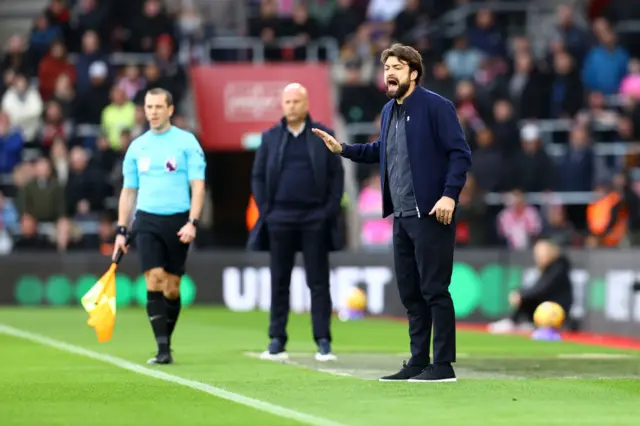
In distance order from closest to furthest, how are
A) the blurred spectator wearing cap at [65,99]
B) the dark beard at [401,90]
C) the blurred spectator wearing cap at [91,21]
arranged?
the dark beard at [401,90] → the blurred spectator wearing cap at [65,99] → the blurred spectator wearing cap at [91,21]

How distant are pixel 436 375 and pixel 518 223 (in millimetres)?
12286

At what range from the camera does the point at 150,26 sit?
2914 cm

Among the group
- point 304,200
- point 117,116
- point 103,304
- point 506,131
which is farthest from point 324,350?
point 117,116

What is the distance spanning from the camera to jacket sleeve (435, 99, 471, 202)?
11867 millimetres

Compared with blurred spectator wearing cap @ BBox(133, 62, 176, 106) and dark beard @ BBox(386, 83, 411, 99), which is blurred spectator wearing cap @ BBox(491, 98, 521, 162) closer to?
blurred spectator wearing cap @ BBox(133, 62, 176, 106)

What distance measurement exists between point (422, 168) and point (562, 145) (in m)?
15.1

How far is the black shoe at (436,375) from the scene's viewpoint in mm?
12047

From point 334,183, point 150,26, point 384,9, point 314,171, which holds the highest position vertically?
point 384,9

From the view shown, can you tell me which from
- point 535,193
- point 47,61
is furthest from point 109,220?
point 535,193

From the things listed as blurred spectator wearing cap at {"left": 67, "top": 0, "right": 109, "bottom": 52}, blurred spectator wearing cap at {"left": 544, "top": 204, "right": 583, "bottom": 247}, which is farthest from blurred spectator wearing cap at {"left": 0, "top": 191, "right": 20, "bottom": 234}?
blurred spectator wearing cap at {"left": 544, "top": 204, "right": 583, "bottom": 247}

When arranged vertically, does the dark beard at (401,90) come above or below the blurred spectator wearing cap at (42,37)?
below

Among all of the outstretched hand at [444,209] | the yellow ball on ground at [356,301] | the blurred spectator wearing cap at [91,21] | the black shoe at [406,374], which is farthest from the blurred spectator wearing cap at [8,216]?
the outstretched hand at [444,209]

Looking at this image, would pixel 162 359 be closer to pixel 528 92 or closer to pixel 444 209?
pixel 444 209

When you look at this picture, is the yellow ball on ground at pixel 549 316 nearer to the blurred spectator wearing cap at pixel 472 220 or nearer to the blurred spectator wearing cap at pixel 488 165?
the blurred spectator wearing cap at pixel 472 220
